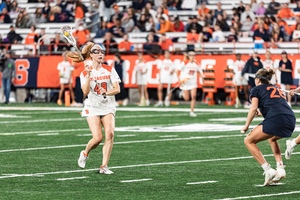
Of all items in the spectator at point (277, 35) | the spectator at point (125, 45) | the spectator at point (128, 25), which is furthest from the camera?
the spectator at point (128, 25)

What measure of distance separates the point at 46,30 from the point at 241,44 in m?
8.98

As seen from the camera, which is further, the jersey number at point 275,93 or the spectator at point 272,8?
the spectator at point 272,8

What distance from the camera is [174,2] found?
36.8 metres

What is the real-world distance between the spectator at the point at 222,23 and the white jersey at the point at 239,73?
2.55m

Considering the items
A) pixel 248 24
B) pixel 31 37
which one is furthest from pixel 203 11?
pixel 31 37

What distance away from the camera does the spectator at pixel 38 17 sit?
128ft

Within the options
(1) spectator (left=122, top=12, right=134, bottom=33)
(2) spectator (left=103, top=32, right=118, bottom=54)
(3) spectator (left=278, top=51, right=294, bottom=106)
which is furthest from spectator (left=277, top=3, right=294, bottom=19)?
(2) spectator (left=103, top=32, right=118, bottom=54)

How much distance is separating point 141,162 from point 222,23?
19.2m

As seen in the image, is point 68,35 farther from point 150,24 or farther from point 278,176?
point 150,24

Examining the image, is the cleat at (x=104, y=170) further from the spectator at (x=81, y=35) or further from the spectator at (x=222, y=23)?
the spectator at (x=81, y=35)

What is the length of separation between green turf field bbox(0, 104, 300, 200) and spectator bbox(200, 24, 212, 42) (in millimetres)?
8015

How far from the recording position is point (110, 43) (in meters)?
34.5

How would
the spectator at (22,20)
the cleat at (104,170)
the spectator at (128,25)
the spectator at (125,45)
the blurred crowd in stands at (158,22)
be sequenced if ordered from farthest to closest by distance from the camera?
the spectator at (22,20)
the spectator at (128,25)
the spectator at (125,45)
the blurred crowd in stands at (158,22)
the cleat at (104,170)

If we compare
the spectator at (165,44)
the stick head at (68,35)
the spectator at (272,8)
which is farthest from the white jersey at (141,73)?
the stick head at (68,35)
